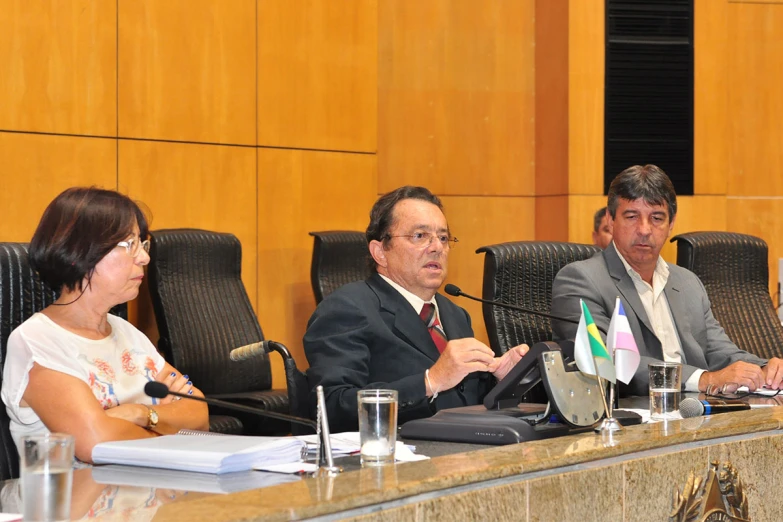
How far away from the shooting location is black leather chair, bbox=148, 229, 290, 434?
3.93 meters

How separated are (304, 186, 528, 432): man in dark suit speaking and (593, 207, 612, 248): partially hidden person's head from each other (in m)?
2.44

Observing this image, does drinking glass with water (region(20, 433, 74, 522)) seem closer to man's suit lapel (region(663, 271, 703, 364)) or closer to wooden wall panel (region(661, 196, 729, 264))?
man's suit lapel (region(663, 271, 703, 364))

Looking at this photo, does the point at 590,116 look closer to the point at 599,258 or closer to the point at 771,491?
the point at 599,258

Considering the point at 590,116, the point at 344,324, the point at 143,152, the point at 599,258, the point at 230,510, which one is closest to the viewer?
the point at 230,510

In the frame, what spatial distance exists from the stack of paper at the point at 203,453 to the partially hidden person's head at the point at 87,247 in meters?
0.59

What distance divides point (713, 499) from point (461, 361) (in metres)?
0.56

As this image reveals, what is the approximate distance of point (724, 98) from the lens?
18.9 feet

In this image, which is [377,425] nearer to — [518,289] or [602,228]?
[518,289]

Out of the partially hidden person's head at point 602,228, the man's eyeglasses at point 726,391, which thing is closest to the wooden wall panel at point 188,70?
the partially hidden person's head at point 602,228

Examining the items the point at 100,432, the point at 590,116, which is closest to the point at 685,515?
the point at 100,432

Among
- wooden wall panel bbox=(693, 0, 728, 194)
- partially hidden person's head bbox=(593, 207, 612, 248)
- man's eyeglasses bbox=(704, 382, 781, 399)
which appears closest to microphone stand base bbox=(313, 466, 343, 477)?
man's eyeglasses bbox=(704, 382, 781, 399)

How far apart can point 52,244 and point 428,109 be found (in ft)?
12.2

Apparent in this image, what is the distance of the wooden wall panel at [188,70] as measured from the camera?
14.2ft

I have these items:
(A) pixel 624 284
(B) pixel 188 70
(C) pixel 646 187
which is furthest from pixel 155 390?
(B) pixel 188 70
